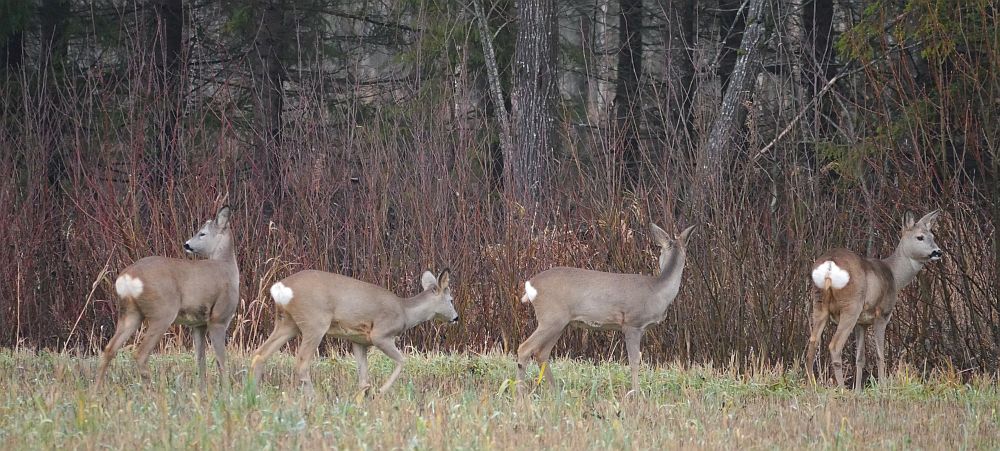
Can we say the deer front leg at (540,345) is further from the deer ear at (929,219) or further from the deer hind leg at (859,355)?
the deer ear at (929,219)

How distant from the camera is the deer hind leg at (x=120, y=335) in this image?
287 inches

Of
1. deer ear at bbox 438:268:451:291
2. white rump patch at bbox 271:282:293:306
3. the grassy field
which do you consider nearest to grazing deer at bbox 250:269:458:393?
white rump patch at bbox 271:282:293:306

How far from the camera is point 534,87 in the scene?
13812 millimetres

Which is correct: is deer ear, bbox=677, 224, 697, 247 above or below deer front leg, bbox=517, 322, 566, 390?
above

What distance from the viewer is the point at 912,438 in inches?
247

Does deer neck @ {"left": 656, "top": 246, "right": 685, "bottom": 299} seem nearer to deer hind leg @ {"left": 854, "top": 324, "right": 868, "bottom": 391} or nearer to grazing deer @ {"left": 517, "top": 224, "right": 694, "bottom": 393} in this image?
grazing deer @ {"left": 517, "top": 224, "right": 694, "bottom": 393}

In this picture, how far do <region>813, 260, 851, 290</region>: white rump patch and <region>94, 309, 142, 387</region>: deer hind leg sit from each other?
4.51 meters

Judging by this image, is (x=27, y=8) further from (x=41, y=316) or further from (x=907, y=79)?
(x=907, y=79)

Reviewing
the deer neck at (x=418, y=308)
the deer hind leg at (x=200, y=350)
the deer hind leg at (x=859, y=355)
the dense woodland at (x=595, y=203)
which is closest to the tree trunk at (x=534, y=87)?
the dense woodland at (x=595, y=203)

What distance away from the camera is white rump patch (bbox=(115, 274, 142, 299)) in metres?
7.43

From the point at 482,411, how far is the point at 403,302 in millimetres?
1819

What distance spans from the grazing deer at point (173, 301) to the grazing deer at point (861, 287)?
4.02 metres

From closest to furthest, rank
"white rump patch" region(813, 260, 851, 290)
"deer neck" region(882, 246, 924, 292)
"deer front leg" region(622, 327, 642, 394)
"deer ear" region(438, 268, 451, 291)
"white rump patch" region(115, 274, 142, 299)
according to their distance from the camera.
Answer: "white rump patch" region(115, 274, 142, 299) → "deer front leg" region(622, 327, 642, 394) → "deer ear" region(438, 268, 451, 291) → "white rump patch" region(813, 260, 851, 290) → "deer neck" region(882, 246, 924, 292)

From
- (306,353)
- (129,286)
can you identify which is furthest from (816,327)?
(129,286)
